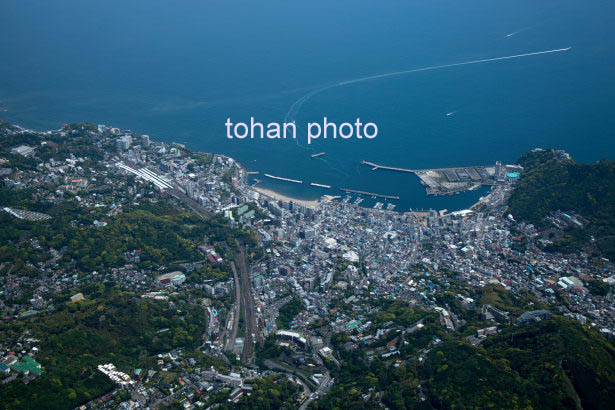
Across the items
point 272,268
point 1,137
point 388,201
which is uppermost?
point 1,137

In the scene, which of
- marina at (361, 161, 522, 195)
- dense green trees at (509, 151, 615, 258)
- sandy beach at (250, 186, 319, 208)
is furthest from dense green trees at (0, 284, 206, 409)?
dense green trees at (509, 151, 615, 258)

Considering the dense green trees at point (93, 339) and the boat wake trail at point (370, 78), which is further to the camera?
the boat wake trail at point (370, 78)

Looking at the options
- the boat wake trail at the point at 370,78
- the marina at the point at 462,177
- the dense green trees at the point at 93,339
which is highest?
the boat wake trail at the point at 370,78

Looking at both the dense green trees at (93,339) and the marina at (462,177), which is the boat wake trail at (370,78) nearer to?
the marina at (462,177)

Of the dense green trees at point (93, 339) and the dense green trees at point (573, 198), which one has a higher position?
the dense green trees at point (573, 198)

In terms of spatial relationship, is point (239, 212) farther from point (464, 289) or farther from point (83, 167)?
point (464, 289)

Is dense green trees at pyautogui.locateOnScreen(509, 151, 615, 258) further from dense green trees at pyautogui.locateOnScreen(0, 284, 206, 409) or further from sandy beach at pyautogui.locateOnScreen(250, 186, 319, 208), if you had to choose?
dense green trees at pyautogui.locateOnScreen(0, 284, 206, 409)

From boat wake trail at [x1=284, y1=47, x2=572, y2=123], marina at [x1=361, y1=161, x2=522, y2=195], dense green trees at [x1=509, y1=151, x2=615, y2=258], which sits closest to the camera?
dense green trees at [x1=509, y1=151, x2=615, y2=258]

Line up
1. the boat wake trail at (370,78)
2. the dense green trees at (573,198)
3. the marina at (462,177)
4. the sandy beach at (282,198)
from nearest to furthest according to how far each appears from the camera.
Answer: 1. the dense green trees at (573,198)
2. the sandy beach at (282,198)
3. the marina at (462,177)
4. the boat wake trail at (370,78)

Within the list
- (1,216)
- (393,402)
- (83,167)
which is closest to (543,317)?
(393,402)

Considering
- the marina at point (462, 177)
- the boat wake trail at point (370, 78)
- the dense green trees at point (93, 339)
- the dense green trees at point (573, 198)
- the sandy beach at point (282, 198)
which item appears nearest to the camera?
the dense green trees at point (93, 339)

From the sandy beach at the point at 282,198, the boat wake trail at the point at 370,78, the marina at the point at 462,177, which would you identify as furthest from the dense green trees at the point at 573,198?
the boat wake trail at the point at 370,78
